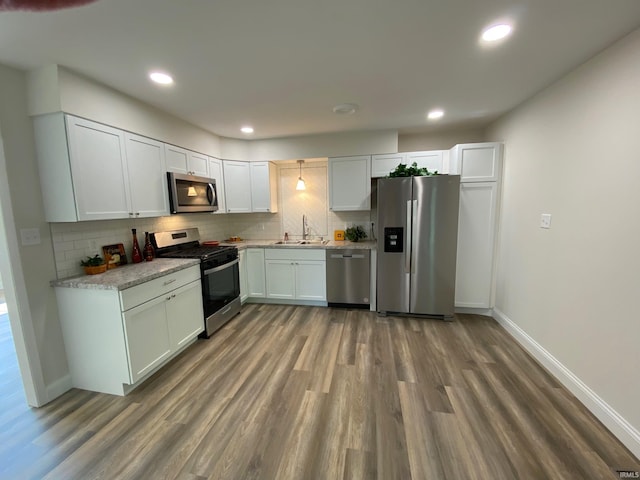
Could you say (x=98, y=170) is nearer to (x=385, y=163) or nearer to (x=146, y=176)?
(x=146, y=176)

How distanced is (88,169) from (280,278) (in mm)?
2477

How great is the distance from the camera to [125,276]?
2.13 metres

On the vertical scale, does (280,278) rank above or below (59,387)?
above

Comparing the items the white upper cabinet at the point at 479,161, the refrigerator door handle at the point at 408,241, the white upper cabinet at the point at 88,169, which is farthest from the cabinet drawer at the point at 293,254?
the white upper cabinet at the point at 479,161

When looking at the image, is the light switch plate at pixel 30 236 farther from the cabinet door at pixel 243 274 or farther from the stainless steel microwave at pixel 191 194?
the cabinet door at pixel 243 274

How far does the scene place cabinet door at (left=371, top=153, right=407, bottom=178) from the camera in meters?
3.69

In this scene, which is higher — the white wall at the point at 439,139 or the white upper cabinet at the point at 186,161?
the white wall at the point at 439,139

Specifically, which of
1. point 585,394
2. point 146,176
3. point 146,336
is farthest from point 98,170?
point 585,394

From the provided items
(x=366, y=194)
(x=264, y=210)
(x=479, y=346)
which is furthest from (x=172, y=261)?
(x=479, y=346)

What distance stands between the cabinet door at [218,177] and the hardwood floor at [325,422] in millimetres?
2019

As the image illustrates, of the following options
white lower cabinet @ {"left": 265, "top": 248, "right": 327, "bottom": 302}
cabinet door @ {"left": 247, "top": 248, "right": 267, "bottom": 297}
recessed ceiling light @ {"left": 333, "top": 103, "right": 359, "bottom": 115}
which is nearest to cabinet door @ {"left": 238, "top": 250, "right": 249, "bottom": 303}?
cabinet door @ {"left": 247, "top": 248, "right": 267, "bottom": 297}

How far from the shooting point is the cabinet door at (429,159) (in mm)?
3619

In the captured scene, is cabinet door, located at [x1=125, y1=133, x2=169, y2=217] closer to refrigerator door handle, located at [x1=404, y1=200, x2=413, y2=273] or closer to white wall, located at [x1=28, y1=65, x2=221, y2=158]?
white wall, located at [x1=28, y1=65, x2=221, y2=158]

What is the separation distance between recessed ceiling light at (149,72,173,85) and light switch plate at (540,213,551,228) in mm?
3485
